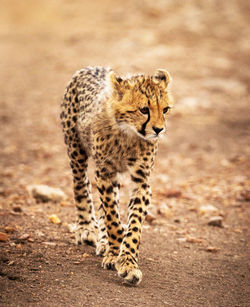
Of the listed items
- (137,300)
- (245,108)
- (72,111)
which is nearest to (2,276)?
(137,300)

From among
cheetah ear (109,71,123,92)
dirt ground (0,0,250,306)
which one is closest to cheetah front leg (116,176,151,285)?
dirt ground (0,0,250,306)

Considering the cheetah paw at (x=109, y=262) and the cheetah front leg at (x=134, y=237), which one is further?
the cheetah paw at (x=109, y=262)

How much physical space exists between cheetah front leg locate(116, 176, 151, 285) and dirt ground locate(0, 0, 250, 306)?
12 cm

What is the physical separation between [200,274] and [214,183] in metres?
3.59

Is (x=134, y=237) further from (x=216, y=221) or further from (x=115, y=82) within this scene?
(x=216, y=221)

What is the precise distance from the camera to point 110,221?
4.78 metres

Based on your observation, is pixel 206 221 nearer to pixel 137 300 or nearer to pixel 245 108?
pixel 137 300

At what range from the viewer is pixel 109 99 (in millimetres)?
4832

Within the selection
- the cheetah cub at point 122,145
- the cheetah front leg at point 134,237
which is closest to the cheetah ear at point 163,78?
the cheetah cub at point 122,145

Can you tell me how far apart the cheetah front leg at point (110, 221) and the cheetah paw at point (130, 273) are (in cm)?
28

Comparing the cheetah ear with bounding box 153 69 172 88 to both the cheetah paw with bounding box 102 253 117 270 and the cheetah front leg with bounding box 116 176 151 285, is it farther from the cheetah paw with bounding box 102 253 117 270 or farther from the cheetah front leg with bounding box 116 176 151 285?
the cheetah paw with bounding box 102 253 117 270

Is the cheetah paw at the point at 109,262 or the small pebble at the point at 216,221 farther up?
the cheetah paw at the point at 109,262

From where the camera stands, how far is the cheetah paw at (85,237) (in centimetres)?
548

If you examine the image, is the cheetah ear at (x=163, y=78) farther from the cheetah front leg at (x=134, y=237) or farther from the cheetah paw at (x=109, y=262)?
the cheetah paw at (x=109, y=262)
